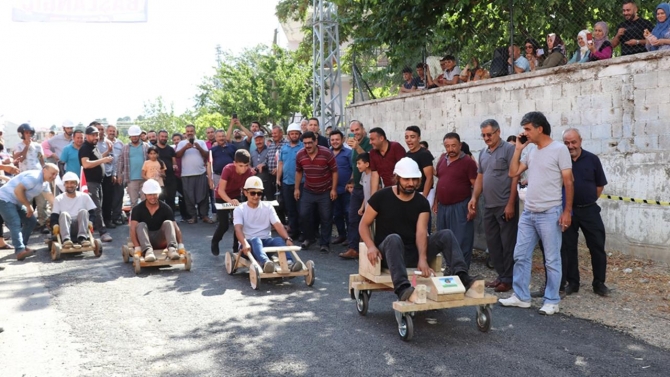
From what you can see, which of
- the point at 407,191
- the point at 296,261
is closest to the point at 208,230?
the point at 296,261

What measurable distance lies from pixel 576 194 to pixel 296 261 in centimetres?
347

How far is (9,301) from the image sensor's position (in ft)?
25.2

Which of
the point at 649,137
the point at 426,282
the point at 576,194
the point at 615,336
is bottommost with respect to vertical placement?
the point at 615,336

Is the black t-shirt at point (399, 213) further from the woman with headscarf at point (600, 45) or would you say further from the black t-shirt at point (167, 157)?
the black t-shirt at point (167, 157)

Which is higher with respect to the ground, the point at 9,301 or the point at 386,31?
the point at 386,31

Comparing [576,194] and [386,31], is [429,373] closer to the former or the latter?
[576,194]

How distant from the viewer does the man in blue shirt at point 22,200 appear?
35.2ft

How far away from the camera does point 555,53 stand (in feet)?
36.6

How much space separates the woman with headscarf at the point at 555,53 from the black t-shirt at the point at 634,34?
1.21 metres

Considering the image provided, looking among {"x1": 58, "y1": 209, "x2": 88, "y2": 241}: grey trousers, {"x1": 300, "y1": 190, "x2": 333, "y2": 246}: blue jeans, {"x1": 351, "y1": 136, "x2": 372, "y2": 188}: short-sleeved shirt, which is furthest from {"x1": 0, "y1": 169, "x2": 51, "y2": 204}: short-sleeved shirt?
{"x1": 351, "y1": 136, "x2": 372, "y2": 188}: short-sleeved shirt

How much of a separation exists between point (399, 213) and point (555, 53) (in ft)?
19.7

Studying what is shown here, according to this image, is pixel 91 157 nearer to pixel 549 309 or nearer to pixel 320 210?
pixel 320 210

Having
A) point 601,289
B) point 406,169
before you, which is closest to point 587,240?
point 601,289

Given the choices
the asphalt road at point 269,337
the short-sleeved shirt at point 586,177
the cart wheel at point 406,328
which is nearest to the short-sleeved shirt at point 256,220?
the asphalt road at point 269,337
